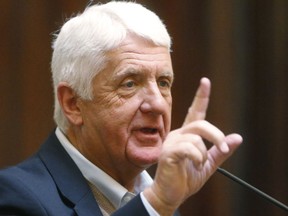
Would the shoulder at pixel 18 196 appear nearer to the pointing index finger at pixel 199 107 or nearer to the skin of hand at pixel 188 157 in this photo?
the skin of hand at pixel 188 157

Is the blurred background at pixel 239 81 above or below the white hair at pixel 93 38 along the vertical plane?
below

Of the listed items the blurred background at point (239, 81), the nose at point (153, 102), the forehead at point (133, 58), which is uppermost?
the forehead at point (133, 58)

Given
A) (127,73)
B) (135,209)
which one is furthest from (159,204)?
(127,73)

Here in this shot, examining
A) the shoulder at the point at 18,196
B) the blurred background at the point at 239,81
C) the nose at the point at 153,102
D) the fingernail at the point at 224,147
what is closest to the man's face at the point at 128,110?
the nose at the point at 153,102

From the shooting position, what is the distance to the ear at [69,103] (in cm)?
184

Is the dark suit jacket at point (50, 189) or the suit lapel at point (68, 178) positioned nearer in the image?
the dark suit jacket at point (50, 189)

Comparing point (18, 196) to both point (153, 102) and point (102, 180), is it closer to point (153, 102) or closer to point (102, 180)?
point (102, 180)

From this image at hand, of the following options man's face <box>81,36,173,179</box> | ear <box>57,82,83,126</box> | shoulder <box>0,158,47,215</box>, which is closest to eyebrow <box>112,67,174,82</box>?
man's face <box>81,36,173,179</box>

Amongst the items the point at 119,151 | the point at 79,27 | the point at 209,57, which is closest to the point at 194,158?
the point at 119,151

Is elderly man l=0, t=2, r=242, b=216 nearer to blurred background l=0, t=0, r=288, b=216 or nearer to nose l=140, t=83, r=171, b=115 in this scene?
nose l=140, t=83, r=171, b=115

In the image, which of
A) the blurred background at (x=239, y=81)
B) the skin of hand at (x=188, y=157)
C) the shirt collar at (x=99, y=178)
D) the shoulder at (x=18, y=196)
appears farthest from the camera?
the blurred background at (x=239, y=81)

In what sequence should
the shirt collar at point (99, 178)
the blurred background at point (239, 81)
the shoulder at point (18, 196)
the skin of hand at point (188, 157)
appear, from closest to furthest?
the skin of hand at point (188, 157) → the shoulder at point (18, 196) → the shirt collar at point (99, 178) → the blurred background at point (239, 81)

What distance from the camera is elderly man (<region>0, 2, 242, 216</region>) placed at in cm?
172

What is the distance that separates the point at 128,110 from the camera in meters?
1.75
